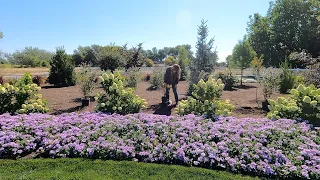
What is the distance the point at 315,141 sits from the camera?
4.94 meters

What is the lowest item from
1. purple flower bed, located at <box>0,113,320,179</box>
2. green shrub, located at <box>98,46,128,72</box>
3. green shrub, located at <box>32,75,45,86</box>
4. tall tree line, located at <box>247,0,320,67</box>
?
purple flower bed, located at <box>0,113,320,179</box>

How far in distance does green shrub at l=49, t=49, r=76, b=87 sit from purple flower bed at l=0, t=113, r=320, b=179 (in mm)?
10755

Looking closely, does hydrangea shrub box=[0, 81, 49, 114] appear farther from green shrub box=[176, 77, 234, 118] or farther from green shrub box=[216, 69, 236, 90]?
green shrub box=[216, 69, 236, 90]

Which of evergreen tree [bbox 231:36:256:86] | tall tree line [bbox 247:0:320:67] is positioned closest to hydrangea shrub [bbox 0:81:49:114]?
evergreen tree [bbox 231:36:256:86]

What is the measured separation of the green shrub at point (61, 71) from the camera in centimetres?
1619

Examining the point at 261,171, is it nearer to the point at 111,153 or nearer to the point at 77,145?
the point at 111,153

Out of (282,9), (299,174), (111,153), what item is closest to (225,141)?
(299,174)

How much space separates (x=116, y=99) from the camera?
721cm

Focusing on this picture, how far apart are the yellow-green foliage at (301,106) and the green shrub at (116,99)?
11.5ft

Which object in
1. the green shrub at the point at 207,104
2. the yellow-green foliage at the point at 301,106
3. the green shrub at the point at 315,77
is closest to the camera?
the yellow-green foliage at the point at 301,106

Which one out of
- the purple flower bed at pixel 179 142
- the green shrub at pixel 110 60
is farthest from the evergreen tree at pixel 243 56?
the purple flower bed at pixel 179 142

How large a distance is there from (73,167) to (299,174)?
3.32m

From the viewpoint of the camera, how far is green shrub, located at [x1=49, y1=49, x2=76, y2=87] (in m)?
16.2

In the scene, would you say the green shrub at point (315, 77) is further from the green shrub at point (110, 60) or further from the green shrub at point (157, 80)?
the green shrub at point (110, 60)
